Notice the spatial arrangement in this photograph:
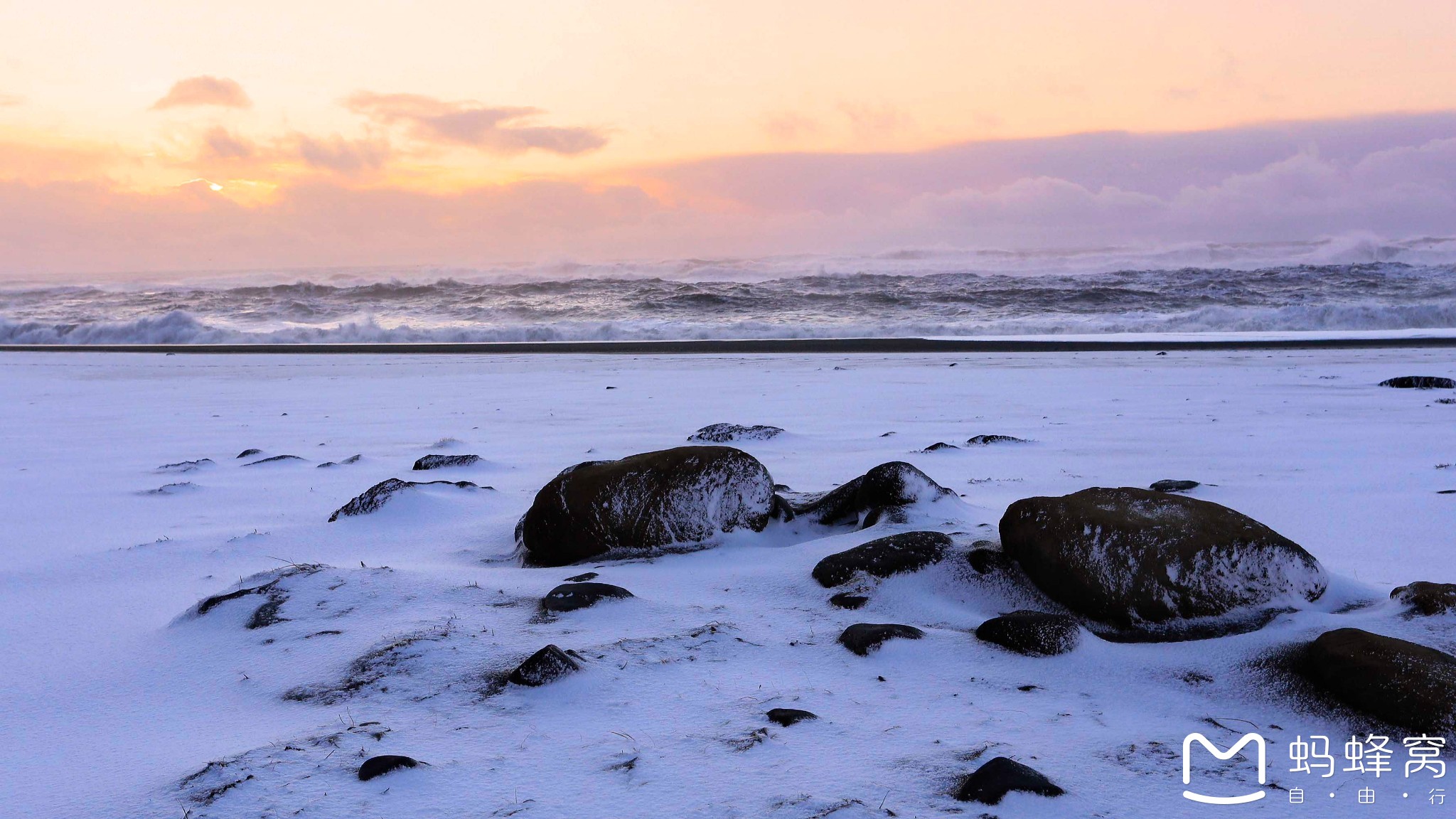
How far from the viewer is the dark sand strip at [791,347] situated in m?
12.9

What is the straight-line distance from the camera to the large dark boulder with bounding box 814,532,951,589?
8.39ft

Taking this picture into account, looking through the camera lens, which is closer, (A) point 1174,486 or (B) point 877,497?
(B) point 877,497

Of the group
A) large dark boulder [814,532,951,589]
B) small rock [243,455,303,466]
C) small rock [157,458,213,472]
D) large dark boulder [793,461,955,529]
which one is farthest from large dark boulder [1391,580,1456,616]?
small rock [157,458,213,472]

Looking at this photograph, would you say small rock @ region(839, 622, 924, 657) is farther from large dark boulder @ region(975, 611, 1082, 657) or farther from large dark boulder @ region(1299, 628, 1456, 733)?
large dark boulder @ region(1299, 628, 1456, 733)

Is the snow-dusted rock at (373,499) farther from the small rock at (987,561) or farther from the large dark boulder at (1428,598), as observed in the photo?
the large dark boulder at (1428,598)

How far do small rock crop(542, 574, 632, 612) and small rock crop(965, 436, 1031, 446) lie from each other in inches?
117

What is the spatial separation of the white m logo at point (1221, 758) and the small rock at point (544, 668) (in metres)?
1.14

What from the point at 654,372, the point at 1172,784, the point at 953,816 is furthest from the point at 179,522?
the point at 654,372

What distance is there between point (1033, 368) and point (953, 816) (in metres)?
9.19

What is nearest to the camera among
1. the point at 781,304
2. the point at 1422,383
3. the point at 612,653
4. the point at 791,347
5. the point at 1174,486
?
the point at 612,653

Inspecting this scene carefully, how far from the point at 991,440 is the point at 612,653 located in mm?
3383

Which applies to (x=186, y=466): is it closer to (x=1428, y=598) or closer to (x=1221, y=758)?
(x=1221, y=758)

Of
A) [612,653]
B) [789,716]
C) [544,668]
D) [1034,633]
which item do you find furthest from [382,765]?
[1034,633]

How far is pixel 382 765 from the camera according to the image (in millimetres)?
1563
